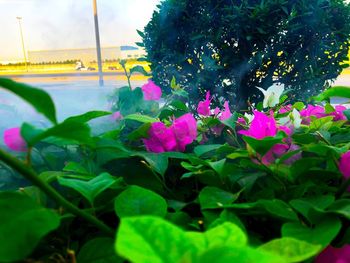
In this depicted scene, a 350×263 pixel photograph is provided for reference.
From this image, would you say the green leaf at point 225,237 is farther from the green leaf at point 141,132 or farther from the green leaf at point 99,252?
the green leaf at point 141,132

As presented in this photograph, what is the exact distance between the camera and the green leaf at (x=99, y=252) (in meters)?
0.28

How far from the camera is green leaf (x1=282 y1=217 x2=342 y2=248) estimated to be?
0.91ft

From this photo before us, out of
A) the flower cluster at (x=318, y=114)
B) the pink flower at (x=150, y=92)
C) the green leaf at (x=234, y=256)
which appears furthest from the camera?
the pink flower at (x=150, y=92)

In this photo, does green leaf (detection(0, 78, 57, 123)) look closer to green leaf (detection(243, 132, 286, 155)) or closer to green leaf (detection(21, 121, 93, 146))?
green leaf (detection(21, 121, 93, 146))

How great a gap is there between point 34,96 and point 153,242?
12 centimetres

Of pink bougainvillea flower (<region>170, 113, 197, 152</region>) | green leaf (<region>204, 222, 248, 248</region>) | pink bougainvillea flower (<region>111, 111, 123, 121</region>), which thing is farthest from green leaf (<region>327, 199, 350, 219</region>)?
pink bougainvillea flower (<region>111, 111, 123, 121</region>)

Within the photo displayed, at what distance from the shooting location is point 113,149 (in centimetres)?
42

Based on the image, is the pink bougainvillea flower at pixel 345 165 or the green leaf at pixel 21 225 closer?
the green leaf at pixel 21 225

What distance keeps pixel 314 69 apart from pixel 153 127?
2017mm

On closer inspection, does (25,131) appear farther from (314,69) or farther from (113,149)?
(314,69)

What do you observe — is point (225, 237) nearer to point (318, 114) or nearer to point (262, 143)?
point (262, 143)

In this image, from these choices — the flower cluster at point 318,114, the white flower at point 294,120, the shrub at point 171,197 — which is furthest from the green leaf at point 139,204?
the flower cluster at point 318,114

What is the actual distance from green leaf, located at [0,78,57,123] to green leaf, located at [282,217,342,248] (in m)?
0.20

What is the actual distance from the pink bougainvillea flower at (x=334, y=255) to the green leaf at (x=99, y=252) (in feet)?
0.52
